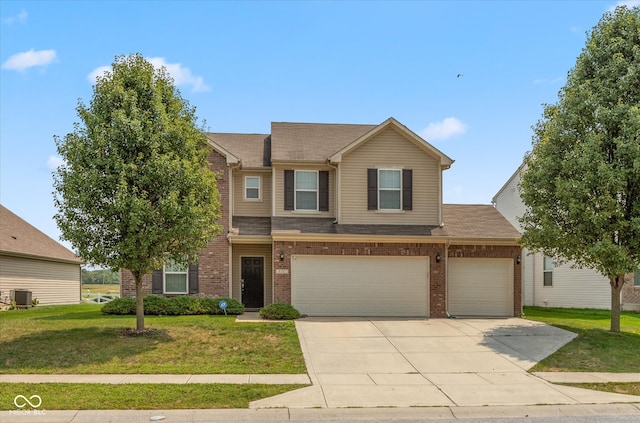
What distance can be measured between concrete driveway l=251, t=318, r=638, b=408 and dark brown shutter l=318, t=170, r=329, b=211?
4.83m

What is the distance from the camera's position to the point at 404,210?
866 inches

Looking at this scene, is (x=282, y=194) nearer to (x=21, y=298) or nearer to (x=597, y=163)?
(x=597, y=163)

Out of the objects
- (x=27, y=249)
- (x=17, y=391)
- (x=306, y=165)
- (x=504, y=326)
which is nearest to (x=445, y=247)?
(x=504, y=326)

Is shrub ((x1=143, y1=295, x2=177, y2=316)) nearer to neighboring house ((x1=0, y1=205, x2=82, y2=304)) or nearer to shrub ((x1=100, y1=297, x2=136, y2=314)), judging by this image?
shrub ((x1=100, y1=297, x2=136, y2=314))

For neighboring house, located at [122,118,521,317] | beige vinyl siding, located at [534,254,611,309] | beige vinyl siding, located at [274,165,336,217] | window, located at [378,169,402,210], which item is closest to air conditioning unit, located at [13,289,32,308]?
neighboring house, located at [122,118,521,317]

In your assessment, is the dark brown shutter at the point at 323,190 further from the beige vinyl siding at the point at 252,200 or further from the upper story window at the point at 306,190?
the beige vinyl siding at the point at 252,200

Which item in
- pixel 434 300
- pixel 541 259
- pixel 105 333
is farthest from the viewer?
pixel 541 259

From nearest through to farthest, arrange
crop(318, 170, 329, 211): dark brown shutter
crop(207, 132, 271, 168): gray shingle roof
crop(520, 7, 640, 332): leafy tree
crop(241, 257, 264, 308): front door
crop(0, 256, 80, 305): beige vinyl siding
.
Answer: crop(520, 7, 640, 332): leafy tree
crop(318, 170, 329, 211): dark brown shutter
crop(241, 257, 264, 308): front door
crop(207, 132, 271, 168): gray shingle roof
crop(0, 256, 80, 305): beige vinyl siding

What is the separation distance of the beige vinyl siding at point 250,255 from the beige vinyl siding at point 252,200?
1.37 m

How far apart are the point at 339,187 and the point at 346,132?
465cm

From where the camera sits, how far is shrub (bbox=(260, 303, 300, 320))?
18797 mm

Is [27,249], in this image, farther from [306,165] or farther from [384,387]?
[384,387]

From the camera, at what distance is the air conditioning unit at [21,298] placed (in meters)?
26.1

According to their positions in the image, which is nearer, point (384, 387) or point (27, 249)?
point (384, 387)
